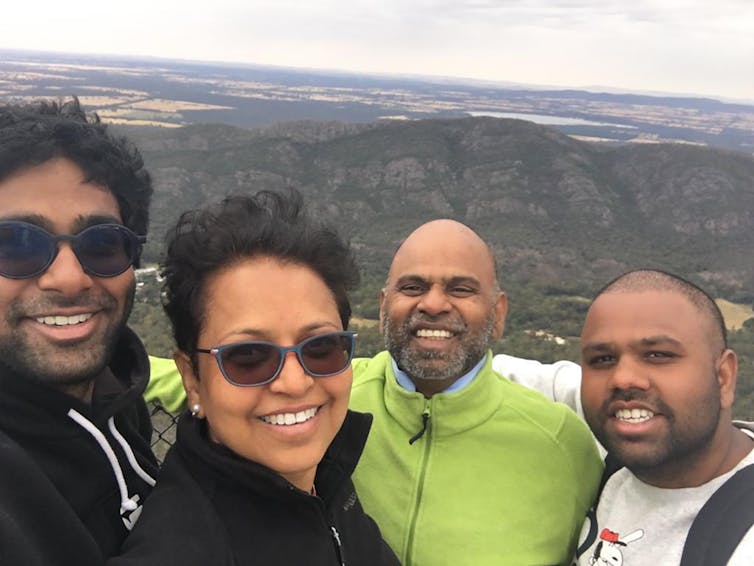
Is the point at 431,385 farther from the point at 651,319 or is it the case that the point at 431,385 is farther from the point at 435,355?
the point at 651,319

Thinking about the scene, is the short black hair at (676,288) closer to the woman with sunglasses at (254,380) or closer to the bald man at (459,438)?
the bald man at (459,438)

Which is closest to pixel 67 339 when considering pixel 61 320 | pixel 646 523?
pixel 61 320

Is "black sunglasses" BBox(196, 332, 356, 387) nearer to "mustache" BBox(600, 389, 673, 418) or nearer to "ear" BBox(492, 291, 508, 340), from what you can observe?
"mustache" BBox(600, 389, 673, 418)

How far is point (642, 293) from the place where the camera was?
2.73m

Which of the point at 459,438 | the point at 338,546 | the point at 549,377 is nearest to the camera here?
the point at 338,546

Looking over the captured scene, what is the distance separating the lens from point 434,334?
3.22 meters

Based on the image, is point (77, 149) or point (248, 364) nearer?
point (248, 364)

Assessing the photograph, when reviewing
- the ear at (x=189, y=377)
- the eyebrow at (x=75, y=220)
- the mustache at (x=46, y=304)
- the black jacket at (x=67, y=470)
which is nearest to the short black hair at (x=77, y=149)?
the eyebrow at (x=75, y=220)

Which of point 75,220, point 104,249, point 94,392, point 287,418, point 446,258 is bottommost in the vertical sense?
point 94,392

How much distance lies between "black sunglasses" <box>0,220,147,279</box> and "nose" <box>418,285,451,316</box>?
1.44 meters

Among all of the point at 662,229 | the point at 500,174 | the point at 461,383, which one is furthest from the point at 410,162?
the point at 461,383

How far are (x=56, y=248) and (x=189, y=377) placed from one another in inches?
28.6

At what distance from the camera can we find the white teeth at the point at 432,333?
126 inches

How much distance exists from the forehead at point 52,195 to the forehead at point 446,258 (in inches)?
60.9
